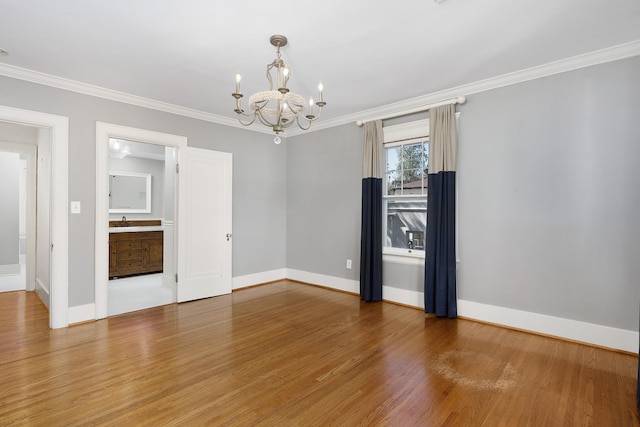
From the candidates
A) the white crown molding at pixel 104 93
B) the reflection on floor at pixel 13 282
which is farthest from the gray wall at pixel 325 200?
the reflection on floor at pixel 13 282

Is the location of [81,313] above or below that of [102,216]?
below

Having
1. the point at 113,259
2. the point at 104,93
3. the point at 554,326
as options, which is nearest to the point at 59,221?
the point at 104,93

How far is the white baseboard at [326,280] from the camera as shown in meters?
4.89

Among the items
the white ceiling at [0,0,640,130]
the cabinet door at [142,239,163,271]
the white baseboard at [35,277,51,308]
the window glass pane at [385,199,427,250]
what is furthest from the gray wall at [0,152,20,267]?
the window glass pane at [385,199,427,250]

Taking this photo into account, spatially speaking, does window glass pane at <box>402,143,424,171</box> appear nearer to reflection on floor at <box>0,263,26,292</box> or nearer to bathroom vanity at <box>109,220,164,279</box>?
bathroom vanity at <box>109,220,164,279</box>

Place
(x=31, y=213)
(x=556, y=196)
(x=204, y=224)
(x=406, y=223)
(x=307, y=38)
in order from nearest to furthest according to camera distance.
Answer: (x=307, y=38), (x=556, y=196), (x=406, y=223), (x=204, y=224), (x=31, y=213)

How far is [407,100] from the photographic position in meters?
4.15

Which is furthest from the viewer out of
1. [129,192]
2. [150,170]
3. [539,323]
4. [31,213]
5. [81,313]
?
[150,170]

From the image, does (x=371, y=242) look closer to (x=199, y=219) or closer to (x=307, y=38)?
(x=199, y=219)

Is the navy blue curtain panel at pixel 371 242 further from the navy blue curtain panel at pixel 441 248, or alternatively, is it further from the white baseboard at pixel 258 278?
the white baseboard at pixel 258 278

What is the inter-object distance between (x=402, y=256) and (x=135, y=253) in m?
5.04

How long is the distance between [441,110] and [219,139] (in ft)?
10.6

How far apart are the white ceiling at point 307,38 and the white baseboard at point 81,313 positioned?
8.43 ft

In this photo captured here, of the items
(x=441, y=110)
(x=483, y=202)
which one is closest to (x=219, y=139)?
(x=441, y=110)
